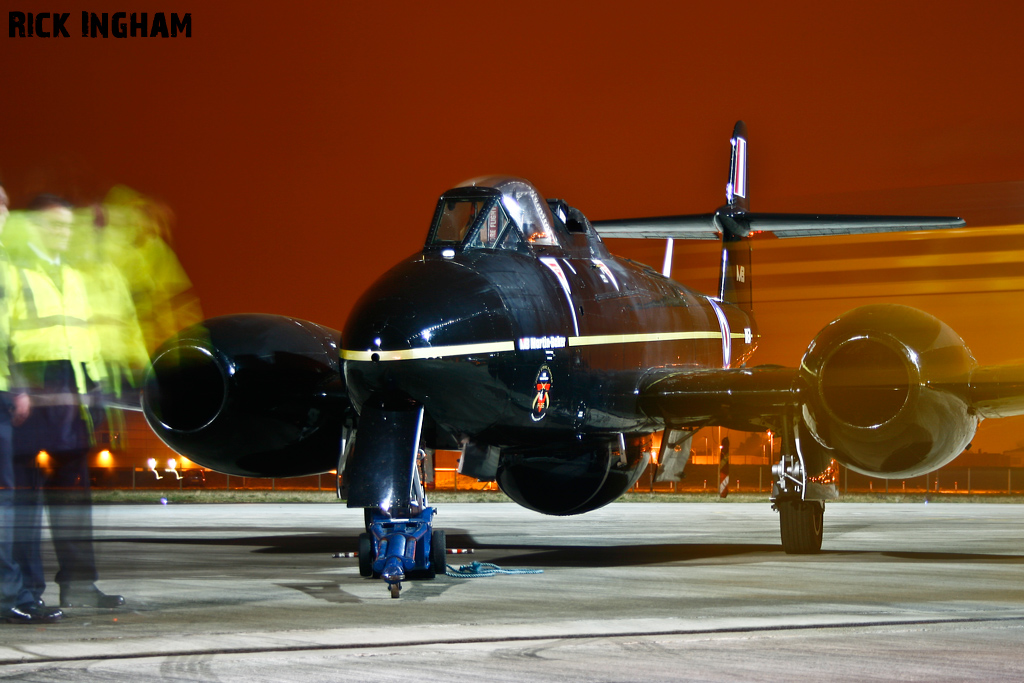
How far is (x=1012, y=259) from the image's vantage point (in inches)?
535

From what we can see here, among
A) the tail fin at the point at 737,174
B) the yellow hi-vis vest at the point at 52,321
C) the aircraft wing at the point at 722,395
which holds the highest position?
the tail fin at the point at 737,174

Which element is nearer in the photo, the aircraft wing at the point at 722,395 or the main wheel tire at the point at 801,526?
the aircraft wing at the point at 722,395

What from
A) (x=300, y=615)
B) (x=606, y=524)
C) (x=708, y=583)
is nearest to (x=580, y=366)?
(x=708, y=583)

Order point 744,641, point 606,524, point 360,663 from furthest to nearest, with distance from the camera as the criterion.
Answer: point 606,524 < point 744,641 < point 360,663

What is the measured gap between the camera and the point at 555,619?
24.5 feet

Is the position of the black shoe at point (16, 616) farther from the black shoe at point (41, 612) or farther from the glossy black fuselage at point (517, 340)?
the glossy black fuselage at point (517, 340)

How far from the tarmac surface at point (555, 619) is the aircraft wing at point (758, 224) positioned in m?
4.83

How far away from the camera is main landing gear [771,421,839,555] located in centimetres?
1286

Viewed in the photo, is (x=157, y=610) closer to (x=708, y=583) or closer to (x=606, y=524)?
(x=708, y=583)

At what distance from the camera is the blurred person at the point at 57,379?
25.9 feet

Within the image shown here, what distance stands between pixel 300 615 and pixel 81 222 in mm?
3090

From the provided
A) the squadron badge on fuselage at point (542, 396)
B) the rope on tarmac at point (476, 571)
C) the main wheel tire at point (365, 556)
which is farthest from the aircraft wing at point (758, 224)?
the main wheel tire at point (365, 556)

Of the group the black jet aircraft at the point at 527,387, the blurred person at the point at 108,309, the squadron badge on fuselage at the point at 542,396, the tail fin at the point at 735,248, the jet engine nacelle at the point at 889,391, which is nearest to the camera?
the blurred person at the point at 108,309

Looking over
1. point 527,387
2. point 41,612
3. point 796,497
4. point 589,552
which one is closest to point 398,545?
point 527,387
